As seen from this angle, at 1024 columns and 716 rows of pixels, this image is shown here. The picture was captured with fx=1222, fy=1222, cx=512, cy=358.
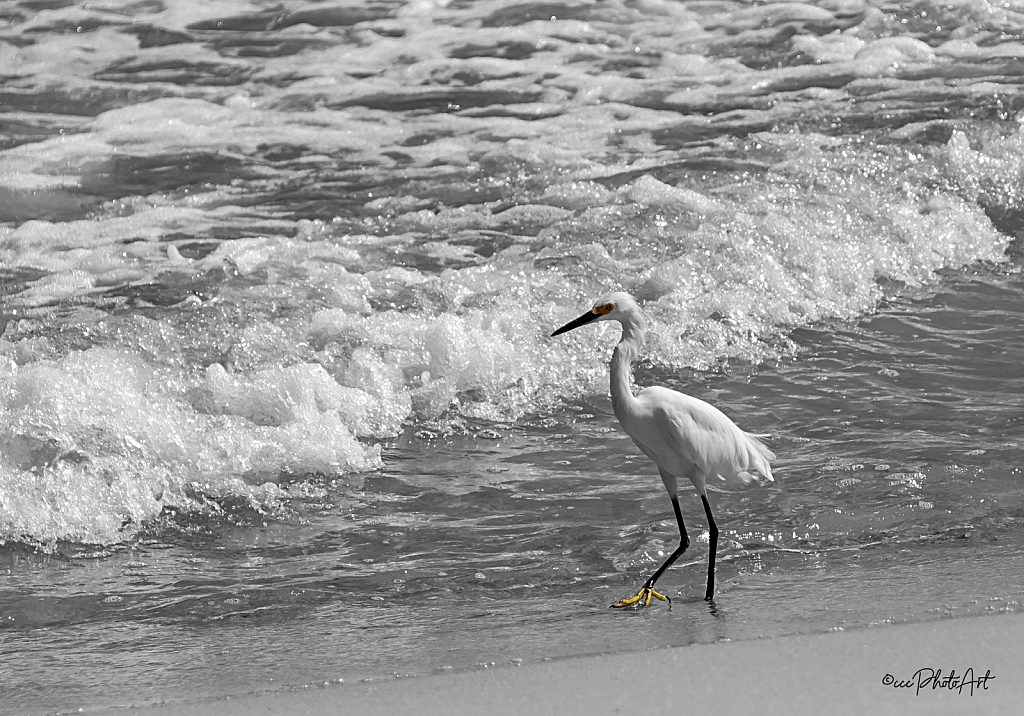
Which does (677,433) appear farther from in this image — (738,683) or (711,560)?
(738,683)

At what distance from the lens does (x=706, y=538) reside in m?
3.94

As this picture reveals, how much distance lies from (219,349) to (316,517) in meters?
1.57

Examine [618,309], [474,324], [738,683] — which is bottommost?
[474,324]

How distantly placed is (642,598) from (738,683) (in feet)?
2.56

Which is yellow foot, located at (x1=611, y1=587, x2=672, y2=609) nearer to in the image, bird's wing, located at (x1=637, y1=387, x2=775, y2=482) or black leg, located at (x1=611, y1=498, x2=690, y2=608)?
black leg, located at (x1=611, y1=498, x2=690, y2=608)

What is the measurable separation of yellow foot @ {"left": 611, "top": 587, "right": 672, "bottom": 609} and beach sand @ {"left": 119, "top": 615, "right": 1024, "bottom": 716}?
0.46 meters

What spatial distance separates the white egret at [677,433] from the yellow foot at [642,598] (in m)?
0.10

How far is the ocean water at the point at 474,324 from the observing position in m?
3.38

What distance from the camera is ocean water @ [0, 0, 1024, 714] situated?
338cm

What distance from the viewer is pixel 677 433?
3.63 metres

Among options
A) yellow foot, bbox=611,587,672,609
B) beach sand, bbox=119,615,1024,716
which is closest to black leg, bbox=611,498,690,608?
yellow foot, bbox=611,587,672,609

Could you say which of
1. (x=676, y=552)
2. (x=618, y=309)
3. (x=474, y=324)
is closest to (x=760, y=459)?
(x=676, y=552)

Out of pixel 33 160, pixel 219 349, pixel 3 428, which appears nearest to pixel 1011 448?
pixel 219 349

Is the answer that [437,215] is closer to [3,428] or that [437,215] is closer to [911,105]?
[3,428]
